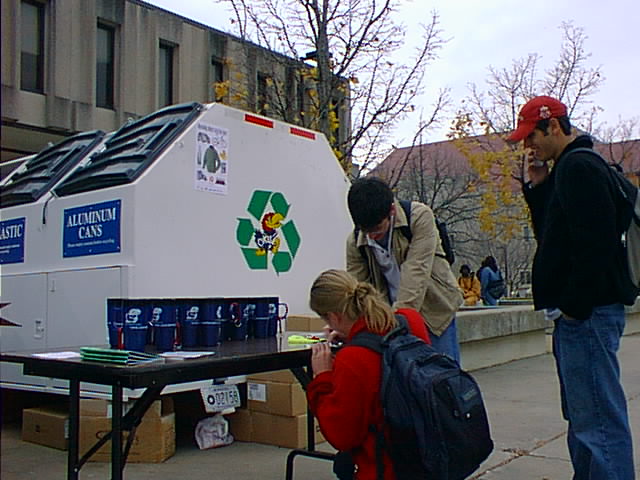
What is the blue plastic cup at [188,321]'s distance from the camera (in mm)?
3582

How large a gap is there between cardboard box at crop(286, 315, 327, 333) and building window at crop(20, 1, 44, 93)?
13.6m

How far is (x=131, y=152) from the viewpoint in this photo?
5.20 meters

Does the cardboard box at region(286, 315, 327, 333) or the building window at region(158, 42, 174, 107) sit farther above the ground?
the building window at region(158, 42, 174, 107)

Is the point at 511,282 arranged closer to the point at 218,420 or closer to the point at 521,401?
the point at 521,401

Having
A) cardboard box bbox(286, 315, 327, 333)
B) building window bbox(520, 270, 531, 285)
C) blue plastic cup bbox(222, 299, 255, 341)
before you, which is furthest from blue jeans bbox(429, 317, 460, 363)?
building window bbox(520, 270, 531, 285)

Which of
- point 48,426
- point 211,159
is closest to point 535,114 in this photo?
point 211,159

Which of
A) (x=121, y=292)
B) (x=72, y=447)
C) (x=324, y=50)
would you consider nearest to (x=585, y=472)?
(x=72, y=447)

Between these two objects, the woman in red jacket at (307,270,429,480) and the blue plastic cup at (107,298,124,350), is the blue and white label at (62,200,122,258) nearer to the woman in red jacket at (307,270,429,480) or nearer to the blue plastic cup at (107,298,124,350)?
the blue plastic cup at (107,298,124,350)

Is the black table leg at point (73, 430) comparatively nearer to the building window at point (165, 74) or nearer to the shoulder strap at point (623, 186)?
the shoulder strap at point (623, 186)

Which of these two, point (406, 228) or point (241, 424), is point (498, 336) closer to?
point (241, 424)

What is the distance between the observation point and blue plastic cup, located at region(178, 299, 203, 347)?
3582 mm

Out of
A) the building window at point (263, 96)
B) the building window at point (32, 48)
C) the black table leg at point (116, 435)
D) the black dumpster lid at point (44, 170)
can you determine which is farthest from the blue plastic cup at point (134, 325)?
the building window at point (32, 48)

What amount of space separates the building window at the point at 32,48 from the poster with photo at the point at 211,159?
43.5ft

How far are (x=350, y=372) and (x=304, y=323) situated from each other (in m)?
2.71
